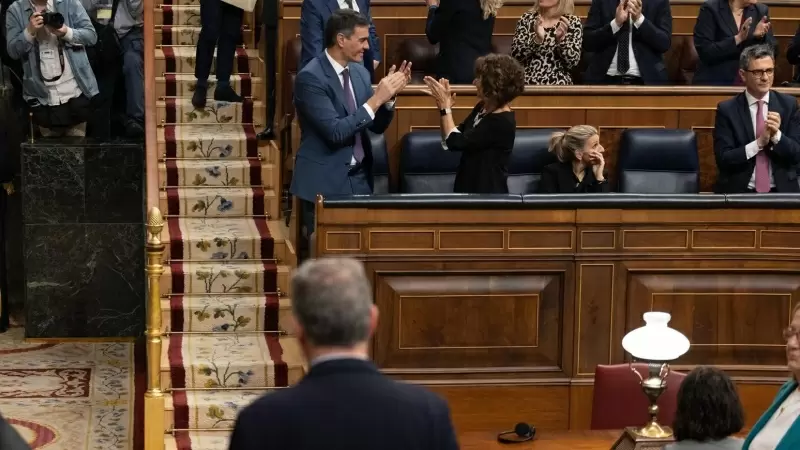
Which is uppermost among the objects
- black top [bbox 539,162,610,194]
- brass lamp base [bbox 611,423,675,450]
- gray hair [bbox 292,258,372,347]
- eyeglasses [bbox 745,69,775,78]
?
eyeglasses [bbox 745,69,775,78]

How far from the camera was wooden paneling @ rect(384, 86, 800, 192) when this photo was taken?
6.13 metres

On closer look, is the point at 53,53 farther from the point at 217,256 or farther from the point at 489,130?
the point at 489,130

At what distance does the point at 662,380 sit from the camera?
3.87m

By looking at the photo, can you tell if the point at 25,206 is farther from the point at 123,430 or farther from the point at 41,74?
the point at 123,430

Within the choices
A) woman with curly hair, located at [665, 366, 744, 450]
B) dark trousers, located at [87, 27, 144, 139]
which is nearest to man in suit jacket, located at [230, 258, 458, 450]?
woman with curly hair, located at [665, 366, 744, 450]

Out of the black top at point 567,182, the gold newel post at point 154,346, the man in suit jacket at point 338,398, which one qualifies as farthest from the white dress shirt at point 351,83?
the man in suit jacket at point 338,398

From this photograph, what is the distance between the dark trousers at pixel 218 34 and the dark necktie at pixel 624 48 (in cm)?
186

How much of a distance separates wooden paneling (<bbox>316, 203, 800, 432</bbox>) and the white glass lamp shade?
1078mm

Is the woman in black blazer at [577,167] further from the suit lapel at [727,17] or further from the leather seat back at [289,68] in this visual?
the suit lapel at [727,17]

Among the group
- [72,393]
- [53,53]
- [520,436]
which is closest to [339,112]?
[520,436]

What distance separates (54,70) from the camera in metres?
7.55

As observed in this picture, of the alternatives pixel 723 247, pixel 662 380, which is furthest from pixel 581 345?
pixel 662 380

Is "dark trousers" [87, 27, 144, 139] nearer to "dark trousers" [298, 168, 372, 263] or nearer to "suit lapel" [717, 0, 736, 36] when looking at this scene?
"dark trousers" [298, 168, 372, 263]

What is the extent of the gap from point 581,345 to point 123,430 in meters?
2.33
